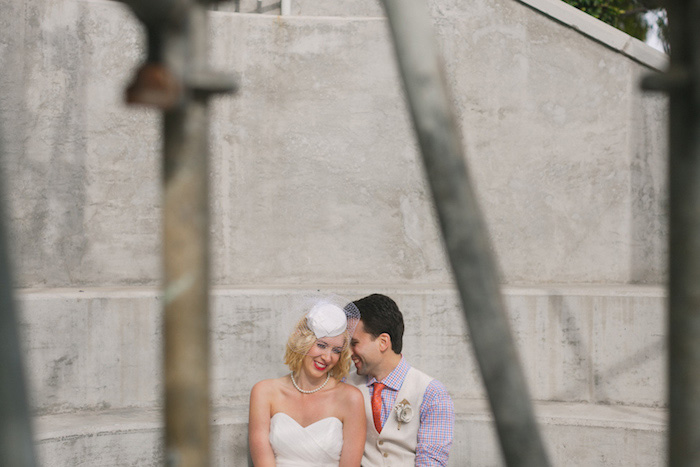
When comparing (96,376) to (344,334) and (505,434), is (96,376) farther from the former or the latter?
(505,434)

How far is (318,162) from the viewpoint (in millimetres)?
5895

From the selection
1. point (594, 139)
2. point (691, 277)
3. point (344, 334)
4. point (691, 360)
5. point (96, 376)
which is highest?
point (594, 139)

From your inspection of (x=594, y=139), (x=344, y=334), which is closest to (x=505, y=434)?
(x=344, y=334)

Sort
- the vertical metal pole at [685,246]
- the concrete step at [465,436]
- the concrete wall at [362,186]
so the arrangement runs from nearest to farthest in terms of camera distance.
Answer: the vertical metal pole at [685,246]
the concrete step at [465,436]
the concrete wall at [362,186]

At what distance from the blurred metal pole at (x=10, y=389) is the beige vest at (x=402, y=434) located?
8.85ft

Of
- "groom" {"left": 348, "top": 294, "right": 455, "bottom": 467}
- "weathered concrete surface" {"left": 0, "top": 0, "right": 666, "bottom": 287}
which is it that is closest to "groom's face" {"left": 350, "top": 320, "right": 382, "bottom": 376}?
"groom" {"left": 348, "top": 294, "right": 455, "bottom": 467}

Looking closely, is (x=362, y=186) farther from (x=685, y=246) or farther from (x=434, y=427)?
(x=685, y=246)

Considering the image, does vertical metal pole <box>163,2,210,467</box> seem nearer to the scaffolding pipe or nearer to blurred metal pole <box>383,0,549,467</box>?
blurred metal pole <box>383,0,549,467</box>

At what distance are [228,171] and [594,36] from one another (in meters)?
2.84

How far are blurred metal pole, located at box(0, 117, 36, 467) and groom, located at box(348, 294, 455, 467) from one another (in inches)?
105

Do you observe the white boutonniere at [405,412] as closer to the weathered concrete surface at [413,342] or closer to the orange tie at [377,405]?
the orange tie at [377,405]

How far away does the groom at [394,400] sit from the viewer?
3.43m

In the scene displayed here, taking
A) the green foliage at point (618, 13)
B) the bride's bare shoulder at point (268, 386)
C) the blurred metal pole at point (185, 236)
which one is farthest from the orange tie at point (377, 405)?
the blurred metal pole at point (185, 236)

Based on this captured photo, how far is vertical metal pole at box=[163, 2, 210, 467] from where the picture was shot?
1.10 metres
